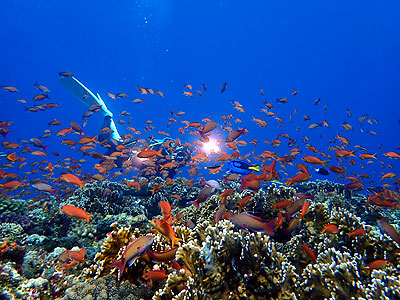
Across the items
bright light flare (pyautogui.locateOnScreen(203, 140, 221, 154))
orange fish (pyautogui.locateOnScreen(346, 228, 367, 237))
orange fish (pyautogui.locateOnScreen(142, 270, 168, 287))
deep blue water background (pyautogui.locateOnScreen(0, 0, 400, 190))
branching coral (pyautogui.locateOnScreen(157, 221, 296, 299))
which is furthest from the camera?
deep blue water background (pyautogui.locateOnScreen(0, 0, 400, 190))

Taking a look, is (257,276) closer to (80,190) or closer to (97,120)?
(80,190)

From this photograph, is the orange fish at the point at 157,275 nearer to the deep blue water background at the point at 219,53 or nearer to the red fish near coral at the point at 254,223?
the red fish near coral at the point at 254,223

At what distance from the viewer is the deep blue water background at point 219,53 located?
7219cm

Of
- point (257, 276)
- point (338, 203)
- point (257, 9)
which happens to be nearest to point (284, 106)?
point (257, 9)

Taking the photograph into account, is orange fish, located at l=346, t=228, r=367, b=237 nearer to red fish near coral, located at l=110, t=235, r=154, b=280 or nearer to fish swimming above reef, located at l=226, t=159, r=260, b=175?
fish swimming above reef, located at l=226, t=159, r=260, b=175

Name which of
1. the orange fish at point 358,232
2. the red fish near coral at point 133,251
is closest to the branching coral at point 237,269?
the red fish near coral at point 133,251

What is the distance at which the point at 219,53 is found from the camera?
95125 millimetres

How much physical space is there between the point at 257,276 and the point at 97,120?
158 m

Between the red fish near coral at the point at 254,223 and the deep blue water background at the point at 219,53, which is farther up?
the deep blue water background at the point at 219,53

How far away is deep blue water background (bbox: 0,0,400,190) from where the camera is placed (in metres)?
72.2

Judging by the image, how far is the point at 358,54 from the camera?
264 ft

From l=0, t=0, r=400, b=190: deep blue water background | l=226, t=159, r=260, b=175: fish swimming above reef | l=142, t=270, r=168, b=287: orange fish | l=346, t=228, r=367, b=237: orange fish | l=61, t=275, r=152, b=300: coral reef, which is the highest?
l=0, t=0, r=400, b=190: deep blue water background

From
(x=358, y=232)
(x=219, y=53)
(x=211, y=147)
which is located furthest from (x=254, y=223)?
(x=219, y=53)

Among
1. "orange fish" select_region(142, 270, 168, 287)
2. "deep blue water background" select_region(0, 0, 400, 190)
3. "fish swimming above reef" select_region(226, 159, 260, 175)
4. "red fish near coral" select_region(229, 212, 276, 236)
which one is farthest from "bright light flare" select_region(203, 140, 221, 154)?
"deep blue water background" select_region(0, 0, 400, 190)
